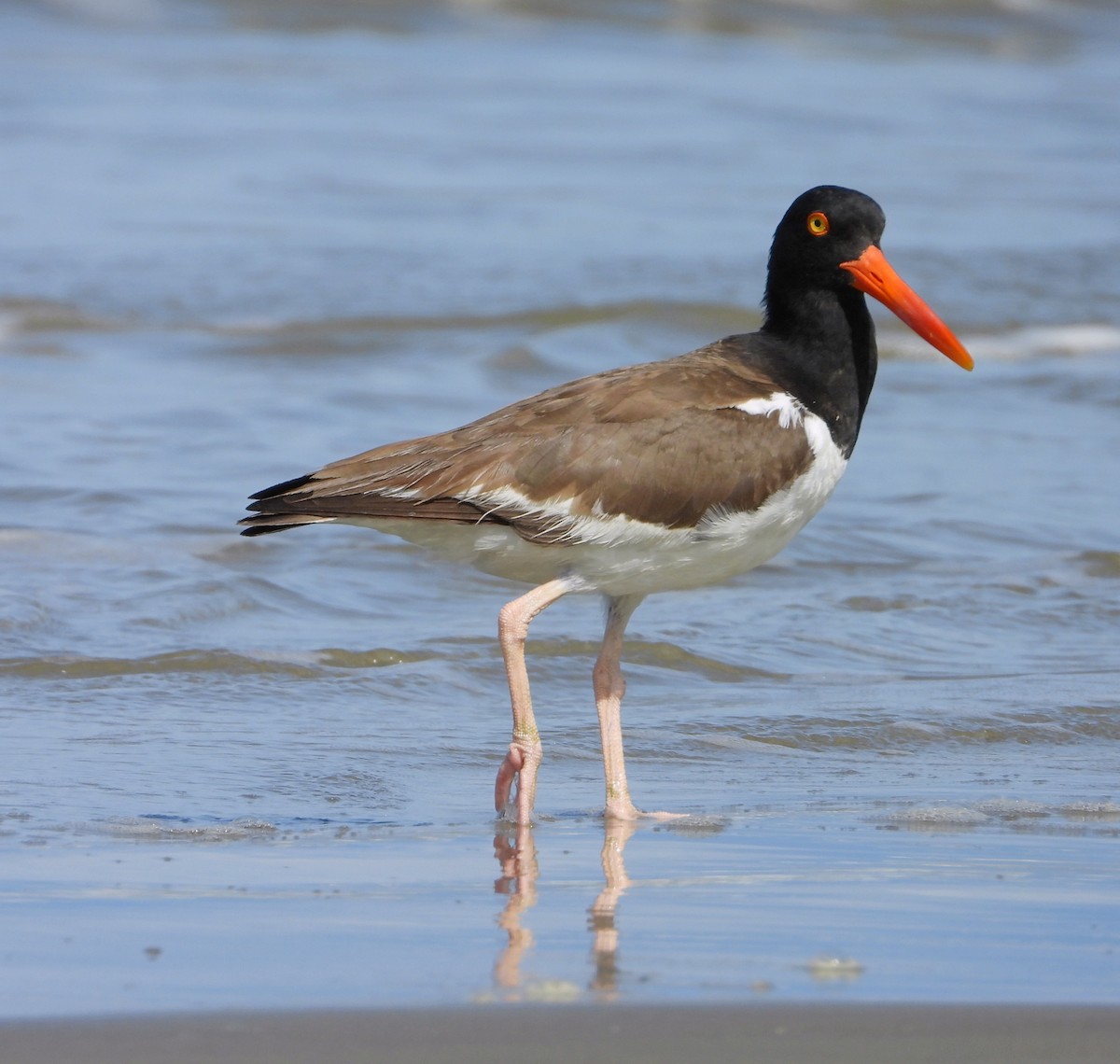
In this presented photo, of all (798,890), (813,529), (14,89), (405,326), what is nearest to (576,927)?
(798,890)

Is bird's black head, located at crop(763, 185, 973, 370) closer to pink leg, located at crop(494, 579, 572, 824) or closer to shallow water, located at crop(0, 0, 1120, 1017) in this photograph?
pink leg, located at crop(494, 579, 572, 824)

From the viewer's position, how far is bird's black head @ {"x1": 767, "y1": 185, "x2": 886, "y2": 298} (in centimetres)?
613

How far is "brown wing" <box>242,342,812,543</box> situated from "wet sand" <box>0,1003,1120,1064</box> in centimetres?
205

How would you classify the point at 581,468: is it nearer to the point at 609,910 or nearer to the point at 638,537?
the point at 638,537

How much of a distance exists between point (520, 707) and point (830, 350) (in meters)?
1.62

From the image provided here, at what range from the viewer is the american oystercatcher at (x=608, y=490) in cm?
542

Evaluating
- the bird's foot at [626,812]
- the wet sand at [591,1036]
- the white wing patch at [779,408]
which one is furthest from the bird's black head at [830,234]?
the wet sand at [591,1036]

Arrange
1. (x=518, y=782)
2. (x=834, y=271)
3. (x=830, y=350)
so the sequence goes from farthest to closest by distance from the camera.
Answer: (x=834, y=271), (x=830, y=350), (x=518, y=782)

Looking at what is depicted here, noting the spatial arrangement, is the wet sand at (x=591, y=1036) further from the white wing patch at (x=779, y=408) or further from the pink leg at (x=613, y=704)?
the white wing patch at (x=779, y=408)

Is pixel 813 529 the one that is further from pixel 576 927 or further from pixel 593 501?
pixel 576 927

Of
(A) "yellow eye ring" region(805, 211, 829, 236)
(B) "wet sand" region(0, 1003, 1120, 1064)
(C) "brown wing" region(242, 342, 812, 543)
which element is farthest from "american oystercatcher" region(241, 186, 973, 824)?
(B) "wet sand" region(0, 1003, 1120, 1064)

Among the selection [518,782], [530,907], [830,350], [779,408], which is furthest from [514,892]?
[830,350]

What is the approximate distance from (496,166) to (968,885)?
56.6 ft

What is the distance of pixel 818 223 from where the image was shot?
6152 millimetres
